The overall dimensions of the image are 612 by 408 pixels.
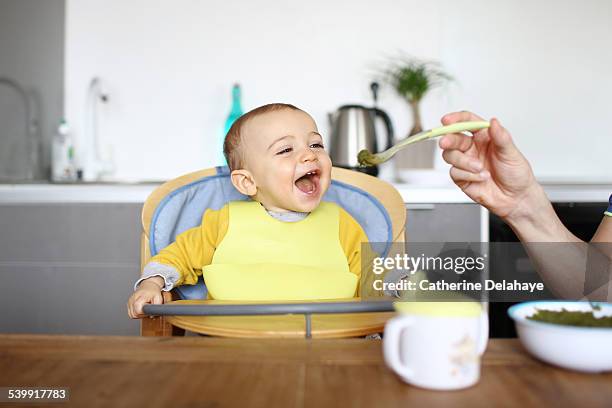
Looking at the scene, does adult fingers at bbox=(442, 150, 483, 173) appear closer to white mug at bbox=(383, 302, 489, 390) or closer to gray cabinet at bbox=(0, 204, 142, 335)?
white mug at bbox=(383, 302, 489, 390)

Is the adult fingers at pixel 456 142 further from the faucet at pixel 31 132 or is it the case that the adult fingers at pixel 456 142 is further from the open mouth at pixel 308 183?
the faucet at pixel 31 132

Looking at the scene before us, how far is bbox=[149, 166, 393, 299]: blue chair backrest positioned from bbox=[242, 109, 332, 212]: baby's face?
0.41ft

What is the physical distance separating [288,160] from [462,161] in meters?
0.47

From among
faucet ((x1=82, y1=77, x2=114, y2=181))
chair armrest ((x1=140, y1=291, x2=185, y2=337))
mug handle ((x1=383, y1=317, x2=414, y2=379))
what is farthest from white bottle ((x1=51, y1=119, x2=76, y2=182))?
mug handle ((x1=383, y1=317, x2=414, y2=379))

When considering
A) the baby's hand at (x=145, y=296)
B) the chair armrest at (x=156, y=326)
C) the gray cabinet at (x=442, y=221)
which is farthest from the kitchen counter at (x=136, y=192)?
the chair armrest at (x=156, y=326)

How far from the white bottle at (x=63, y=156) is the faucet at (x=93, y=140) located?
0.08 meters

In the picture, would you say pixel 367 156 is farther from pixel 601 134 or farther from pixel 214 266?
pixel 601 134

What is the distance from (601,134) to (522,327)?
2.26 metres


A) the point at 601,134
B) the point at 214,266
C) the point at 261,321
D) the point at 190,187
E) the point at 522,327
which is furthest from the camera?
the point at 601,134

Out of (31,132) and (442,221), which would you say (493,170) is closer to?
(442,221)

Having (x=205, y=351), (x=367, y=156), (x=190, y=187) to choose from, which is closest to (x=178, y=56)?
(x=190, y=187)

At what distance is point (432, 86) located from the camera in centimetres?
265

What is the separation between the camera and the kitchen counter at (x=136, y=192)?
2240 millimetres

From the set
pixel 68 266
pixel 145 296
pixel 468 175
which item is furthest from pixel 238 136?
pixel 68 266
